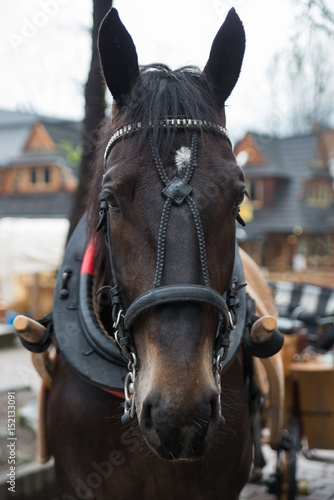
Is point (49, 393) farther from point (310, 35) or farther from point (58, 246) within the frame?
point (58, 246)

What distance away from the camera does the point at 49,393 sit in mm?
2461

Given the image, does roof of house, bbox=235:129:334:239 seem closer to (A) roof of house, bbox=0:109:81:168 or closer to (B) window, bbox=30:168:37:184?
(A) roof of house, bbox=0:109:81:168

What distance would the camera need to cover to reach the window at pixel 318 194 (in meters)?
24.3

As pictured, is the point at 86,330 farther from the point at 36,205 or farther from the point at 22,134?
the point at 22,134

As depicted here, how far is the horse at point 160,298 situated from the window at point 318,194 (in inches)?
904

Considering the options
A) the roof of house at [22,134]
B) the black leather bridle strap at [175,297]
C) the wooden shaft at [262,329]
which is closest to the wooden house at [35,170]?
the roof of house at [22,134]

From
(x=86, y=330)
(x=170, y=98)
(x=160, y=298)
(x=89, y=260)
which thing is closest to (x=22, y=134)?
(x=89, y=260)

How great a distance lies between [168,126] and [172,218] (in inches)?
13.2

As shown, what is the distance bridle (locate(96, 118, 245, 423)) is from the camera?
147cm

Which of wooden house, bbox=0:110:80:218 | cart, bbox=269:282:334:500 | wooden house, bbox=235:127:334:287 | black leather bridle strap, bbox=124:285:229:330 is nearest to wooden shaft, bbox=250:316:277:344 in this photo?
black leather bridle strap, bbox=124:285:229:330

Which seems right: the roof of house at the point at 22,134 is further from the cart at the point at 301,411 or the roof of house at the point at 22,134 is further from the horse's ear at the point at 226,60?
the horse's ear at the point at 226,60

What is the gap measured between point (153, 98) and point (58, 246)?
33.0ft

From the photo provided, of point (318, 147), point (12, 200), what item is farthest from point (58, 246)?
point (318, 147)

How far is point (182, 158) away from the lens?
64.9 inches
